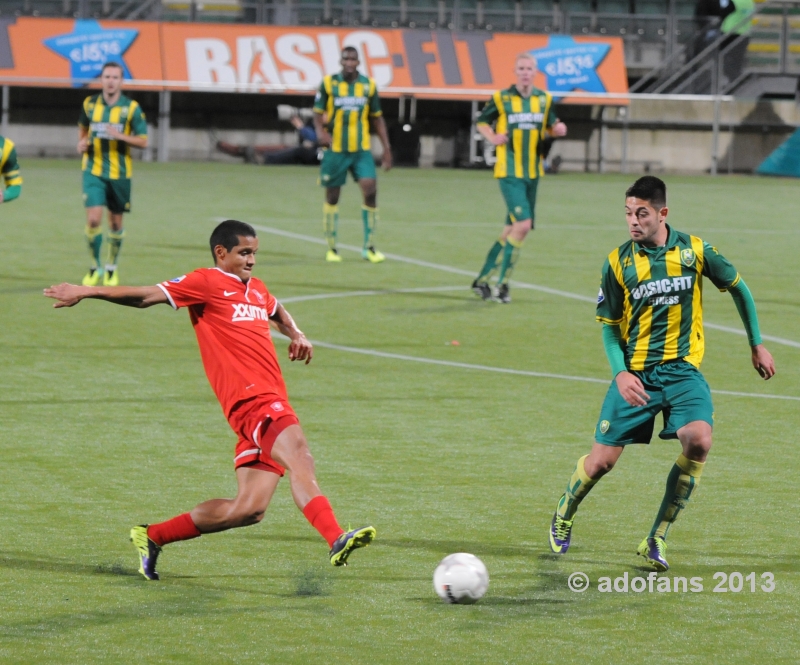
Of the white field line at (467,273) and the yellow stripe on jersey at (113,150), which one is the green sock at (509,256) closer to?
the white field line at (467,273)

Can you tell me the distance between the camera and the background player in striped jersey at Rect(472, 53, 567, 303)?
13.8 meters

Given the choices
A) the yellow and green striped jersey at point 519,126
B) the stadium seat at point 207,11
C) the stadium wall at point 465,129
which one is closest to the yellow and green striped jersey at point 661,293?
the yellow and green striped jersey at point 519,126

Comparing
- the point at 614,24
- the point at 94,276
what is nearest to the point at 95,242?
the point at 94,276

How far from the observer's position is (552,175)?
32.0 m

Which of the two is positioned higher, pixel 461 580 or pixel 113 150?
pixel 113 150

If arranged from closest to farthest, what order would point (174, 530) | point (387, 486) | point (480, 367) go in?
1. point (174, 530)
2. point (387, 486)
3. point (480, 367)

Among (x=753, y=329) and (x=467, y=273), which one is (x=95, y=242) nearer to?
(x=467, y=273)

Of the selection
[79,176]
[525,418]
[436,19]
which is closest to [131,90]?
[79,176]

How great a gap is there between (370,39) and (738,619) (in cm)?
2866

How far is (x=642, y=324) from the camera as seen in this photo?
6012 millimetres

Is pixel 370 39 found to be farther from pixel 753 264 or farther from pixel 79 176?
pixel 753 264

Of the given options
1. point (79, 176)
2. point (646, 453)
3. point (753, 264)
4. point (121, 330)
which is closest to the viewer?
point (646, 453)

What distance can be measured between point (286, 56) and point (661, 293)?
90.2 ft

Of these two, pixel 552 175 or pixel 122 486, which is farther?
pixel 552 175
